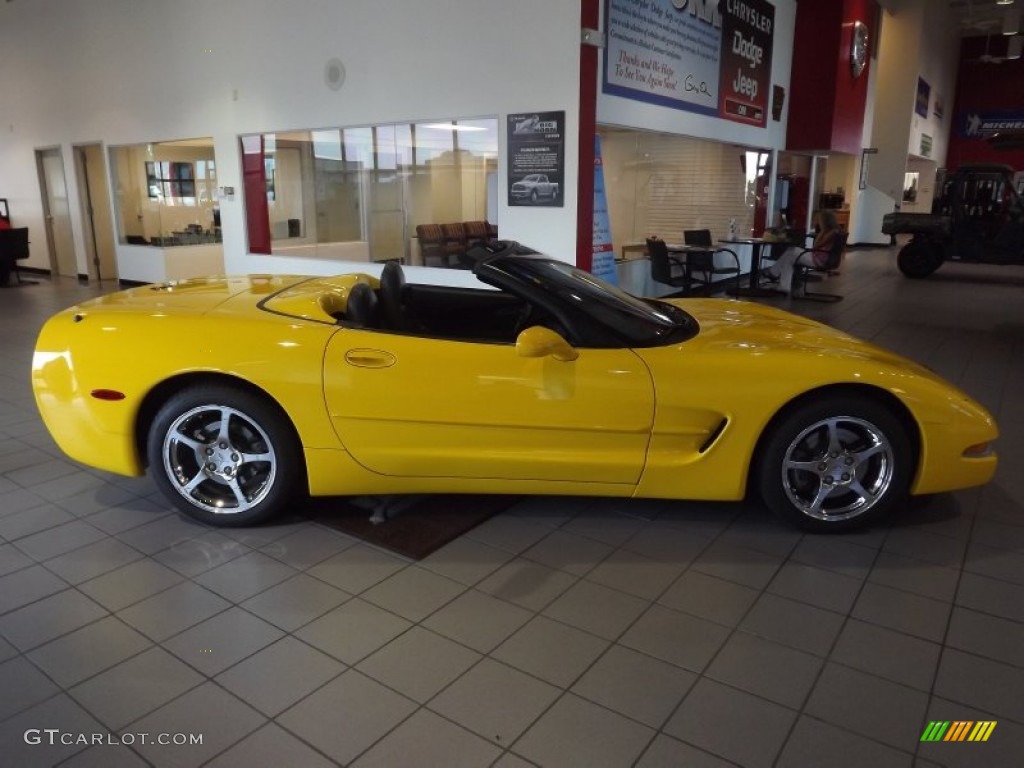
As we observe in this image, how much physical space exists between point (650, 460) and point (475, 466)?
2.27ft

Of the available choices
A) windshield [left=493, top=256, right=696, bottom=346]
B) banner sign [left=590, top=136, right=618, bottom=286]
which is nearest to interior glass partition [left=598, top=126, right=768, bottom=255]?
banner sign [left=590, top=136, right=618, bottom=286]

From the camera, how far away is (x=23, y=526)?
3.04m

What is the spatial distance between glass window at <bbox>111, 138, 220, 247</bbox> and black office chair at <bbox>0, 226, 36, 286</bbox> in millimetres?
1576

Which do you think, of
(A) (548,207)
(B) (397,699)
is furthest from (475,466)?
(A) (548,207)

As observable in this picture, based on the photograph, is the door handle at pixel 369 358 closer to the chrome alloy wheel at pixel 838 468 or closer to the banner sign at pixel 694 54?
the chrome alloy wheel at pixel 838 468

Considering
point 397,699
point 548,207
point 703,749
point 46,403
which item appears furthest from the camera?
point 548,207

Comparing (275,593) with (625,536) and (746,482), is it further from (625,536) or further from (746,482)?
(746,482)

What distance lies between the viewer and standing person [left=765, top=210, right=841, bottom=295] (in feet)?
33.0

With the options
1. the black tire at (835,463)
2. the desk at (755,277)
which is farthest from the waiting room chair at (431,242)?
the black tire at (835,463)

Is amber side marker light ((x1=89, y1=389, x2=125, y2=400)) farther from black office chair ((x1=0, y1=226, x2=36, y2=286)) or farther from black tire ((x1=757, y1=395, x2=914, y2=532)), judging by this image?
black office chair ((x1=0, y1=226, x2=36, y2=286))

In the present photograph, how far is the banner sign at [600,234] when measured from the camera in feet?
24.4

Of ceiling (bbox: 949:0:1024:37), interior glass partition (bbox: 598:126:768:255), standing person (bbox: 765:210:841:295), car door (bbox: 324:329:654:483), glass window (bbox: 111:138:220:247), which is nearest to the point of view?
car door (bbox: 324:329:654:483)

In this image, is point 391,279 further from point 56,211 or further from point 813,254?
point 56,211

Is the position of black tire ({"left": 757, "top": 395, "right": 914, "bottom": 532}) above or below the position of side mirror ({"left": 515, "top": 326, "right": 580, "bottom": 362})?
below
